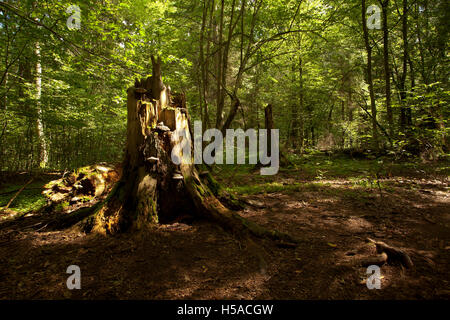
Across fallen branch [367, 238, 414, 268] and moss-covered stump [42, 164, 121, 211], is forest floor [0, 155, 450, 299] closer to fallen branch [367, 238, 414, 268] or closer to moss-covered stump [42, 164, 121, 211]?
fallen branch [367, 238, 414, 268]

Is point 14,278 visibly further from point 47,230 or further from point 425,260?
point 425,260

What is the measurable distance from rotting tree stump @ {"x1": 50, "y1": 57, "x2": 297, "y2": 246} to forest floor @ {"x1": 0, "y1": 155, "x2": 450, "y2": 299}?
7.9 inches

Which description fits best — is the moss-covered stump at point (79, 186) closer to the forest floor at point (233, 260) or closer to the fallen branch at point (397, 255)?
the forest floor at point (233, 260)

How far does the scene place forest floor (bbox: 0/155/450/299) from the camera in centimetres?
187

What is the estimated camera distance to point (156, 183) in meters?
3.20

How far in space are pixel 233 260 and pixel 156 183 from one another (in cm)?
157

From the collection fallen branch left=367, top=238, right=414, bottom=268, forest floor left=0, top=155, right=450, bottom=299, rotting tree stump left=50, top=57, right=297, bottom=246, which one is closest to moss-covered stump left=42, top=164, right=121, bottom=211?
forest floor left=0, top=155, right=450, bottom=299

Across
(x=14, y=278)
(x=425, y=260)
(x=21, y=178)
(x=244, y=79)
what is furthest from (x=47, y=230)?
(x=244, y=79)

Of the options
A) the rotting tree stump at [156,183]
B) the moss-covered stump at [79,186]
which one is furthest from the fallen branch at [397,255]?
the moss-covered stump at [79,186]

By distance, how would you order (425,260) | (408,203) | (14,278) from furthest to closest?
(408,203), (425,260), (14,278)

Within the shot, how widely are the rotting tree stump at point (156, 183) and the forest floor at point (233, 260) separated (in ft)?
0.66
